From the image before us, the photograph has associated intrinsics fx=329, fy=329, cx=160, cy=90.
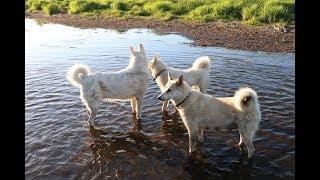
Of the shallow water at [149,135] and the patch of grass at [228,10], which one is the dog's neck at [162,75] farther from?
the patch of grass at [228,10]

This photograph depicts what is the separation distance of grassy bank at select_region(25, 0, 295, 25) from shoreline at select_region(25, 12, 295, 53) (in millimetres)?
1363

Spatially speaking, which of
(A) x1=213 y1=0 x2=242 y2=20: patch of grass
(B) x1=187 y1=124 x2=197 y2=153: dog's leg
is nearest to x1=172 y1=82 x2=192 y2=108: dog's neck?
(B) x1=187 y1=124 x2=197 y2=153: dog's leg

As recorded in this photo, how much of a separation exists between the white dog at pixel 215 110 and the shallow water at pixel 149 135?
722 millimetres

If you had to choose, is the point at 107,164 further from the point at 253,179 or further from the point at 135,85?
the point at 253,179

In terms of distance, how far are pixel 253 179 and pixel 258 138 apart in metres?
1.98

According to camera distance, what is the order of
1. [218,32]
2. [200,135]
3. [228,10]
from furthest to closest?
[228,10]
[218,32]
[200,135]

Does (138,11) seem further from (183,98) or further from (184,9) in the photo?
(183,98)

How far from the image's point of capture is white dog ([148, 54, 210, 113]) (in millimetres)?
10766

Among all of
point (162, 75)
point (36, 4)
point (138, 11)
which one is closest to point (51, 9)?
point (36, 4)

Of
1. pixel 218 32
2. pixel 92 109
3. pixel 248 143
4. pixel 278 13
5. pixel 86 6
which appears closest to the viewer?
pixel 248 143

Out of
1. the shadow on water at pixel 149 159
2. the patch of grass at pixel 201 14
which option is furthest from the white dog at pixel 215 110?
the patch of grass at pixel 201 14

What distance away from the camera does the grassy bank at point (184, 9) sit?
25.5 m

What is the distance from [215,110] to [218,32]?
16.9 m

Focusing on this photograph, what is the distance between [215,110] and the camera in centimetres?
813
